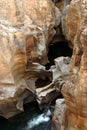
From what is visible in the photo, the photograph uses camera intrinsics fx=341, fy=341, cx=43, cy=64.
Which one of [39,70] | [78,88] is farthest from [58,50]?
[78,88]

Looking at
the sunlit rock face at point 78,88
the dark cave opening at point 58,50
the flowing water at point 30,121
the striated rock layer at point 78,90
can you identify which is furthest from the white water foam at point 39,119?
the dark cave opening at point 58,50

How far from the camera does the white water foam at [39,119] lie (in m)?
14.7

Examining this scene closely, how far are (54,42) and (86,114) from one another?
1524 cm

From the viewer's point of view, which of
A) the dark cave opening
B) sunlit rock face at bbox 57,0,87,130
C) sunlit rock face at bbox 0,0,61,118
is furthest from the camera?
the dark cave opening

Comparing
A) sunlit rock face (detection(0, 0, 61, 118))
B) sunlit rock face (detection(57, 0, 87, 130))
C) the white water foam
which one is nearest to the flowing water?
the white water foam

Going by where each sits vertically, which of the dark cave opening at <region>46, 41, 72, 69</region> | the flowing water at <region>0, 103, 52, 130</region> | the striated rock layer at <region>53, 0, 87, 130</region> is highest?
the striated rock layer at <region>53, 0, 87, 130</region>

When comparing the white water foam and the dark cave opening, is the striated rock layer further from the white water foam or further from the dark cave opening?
the dark cave opening

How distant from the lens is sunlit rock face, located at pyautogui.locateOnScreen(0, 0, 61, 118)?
15.4 m

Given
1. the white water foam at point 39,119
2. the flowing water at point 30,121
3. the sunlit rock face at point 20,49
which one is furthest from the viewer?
the sunlit rock face at point 20,49

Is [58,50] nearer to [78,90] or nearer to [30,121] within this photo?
[30,121]

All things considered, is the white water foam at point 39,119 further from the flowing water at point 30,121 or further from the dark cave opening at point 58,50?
the dark cave opening at point 58,50

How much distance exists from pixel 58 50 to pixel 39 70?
19.5 ft

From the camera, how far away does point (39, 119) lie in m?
15.1

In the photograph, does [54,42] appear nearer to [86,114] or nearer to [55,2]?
[55,2]
